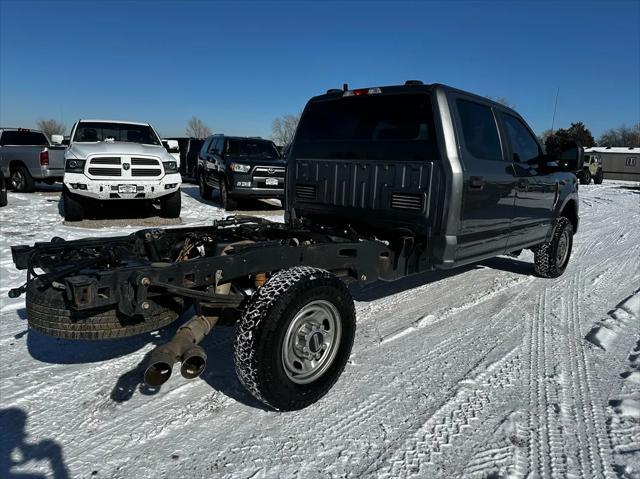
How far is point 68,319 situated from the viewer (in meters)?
2.61

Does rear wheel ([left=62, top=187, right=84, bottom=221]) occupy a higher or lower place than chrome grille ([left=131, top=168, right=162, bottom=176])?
lower

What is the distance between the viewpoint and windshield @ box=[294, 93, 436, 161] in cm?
404

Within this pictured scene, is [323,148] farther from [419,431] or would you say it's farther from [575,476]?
[575,476]

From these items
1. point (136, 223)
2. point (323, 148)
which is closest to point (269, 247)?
point (323, 148)

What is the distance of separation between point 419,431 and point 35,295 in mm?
2329

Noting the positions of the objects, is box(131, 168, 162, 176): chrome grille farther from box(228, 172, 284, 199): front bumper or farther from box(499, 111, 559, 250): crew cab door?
box(499, 111, 559, 250): crew cab door

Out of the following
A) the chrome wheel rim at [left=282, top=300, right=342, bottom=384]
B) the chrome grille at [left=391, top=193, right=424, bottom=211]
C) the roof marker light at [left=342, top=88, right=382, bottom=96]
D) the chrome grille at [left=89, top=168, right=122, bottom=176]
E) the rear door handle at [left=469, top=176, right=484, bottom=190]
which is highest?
the roof marker light at [left=342, top=88, right=382, bottom=96]

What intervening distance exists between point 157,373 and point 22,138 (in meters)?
15.3

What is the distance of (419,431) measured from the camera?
8.86 feet

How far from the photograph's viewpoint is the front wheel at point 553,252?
6070 millimetres

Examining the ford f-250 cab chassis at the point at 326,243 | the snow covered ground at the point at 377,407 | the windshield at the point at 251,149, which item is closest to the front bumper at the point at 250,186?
the windshield at the point at 251,149

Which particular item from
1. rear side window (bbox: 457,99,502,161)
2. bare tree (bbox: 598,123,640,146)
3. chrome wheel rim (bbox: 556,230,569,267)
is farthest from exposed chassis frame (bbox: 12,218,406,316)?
bare tree (bbox: 598,123,640,146)

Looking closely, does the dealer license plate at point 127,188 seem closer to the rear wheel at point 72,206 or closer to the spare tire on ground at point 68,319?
the rear wheel at point 72,206

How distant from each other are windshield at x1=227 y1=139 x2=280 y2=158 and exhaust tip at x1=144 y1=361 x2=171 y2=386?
10.6m
